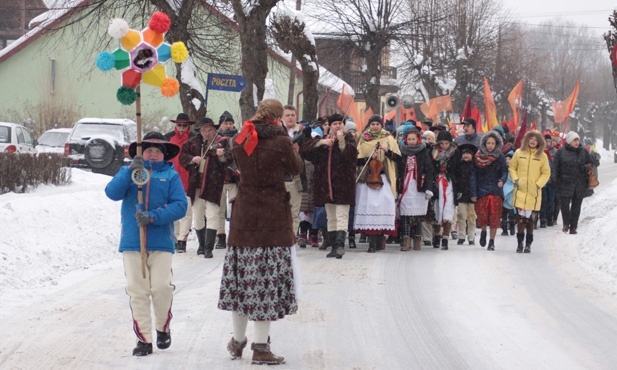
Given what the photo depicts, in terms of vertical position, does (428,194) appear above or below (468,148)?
below

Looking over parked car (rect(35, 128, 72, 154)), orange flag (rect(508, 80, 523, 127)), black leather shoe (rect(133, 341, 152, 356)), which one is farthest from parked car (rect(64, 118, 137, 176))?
black leather shoe (rect(133, 341, 152, 356))

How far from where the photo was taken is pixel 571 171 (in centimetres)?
1842

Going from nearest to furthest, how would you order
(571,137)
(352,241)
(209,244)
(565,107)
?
(209,244) → (352,241) → (571,137) → (565,107)

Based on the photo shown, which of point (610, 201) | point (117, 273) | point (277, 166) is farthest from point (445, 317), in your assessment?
point (610, 201)

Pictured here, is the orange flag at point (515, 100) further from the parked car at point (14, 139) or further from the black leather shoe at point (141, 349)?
the black leather shoe at point (141, 349)

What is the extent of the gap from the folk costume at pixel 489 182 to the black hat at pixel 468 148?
13 centimetres

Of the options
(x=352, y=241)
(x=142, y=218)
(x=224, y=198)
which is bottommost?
(x=352, y=241)

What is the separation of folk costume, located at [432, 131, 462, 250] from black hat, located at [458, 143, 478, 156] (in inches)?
3.5

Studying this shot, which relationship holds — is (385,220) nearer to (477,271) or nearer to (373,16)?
(477,271)

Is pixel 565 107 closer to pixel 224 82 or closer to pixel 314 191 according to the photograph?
pixel 224 82

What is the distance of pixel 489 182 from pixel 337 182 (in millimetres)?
2882

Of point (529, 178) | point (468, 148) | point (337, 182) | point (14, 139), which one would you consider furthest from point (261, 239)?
point (14, 139)

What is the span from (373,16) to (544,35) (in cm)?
12070

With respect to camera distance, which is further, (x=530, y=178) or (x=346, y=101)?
(x=346, y=101)
